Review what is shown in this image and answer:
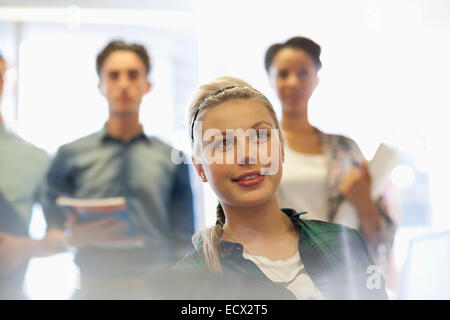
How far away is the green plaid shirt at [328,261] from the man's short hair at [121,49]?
444mm

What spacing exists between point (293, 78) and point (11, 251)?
2.44 ft

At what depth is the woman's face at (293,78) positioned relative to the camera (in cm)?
101

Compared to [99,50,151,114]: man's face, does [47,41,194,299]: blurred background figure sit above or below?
below

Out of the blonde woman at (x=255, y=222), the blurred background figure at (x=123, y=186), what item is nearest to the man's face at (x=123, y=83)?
the blurred background figure at (x=123, y=186)

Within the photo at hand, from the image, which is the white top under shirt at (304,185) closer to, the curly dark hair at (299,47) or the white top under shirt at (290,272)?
the white top under shirt at (290,272)

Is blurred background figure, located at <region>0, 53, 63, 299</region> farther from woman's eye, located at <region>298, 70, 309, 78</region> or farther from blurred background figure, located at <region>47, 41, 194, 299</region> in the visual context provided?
woman's eye, located at <region>298, 70, 309, 78</region>

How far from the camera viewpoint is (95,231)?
978 millimetres

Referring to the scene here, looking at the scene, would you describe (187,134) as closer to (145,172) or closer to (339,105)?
(145,172)

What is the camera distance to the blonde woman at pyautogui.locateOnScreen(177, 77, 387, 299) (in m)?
0.89

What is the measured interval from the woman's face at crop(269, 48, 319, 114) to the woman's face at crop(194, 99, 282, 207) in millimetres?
120

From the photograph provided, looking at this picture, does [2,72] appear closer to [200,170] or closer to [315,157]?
[200,170]

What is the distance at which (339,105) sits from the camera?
104cm

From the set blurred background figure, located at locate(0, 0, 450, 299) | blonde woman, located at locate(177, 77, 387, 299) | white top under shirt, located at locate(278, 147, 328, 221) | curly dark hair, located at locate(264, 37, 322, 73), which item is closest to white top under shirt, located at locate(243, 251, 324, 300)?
blonde woman, located at locate(177, 77, 387, 299)

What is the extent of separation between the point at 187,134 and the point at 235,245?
10.1 inches
